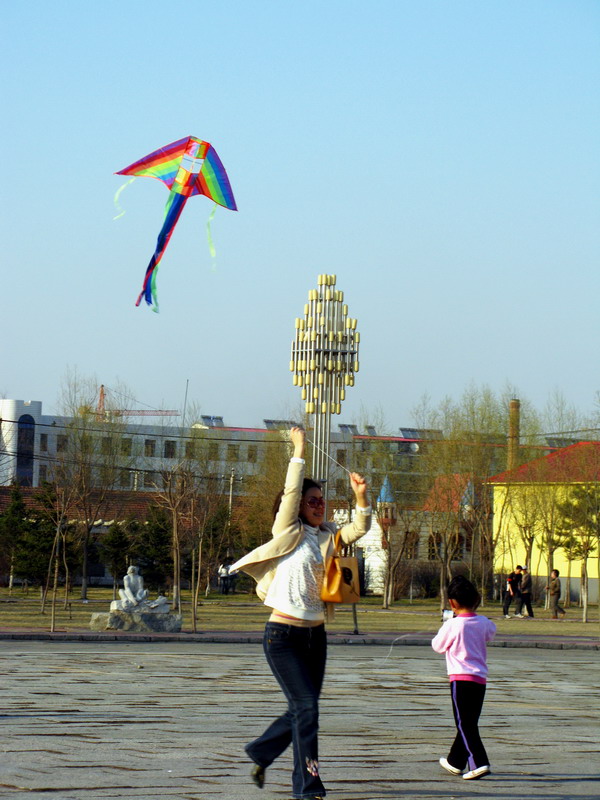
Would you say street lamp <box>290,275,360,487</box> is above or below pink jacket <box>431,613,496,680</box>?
above

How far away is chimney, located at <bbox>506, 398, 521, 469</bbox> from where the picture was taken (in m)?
54.9

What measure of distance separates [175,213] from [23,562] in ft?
107

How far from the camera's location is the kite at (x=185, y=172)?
51.2 ft

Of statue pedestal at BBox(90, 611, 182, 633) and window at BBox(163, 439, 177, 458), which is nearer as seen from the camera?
statue pedestal at BBox(90, 611, 182, 633)

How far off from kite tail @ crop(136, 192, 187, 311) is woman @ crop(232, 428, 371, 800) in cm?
732

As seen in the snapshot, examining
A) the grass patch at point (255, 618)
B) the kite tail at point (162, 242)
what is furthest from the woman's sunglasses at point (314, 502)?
the grass patch at point (255, 618)

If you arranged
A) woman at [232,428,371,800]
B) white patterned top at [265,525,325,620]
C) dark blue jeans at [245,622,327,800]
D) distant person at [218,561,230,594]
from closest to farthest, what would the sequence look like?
1. dark blue jeans at [245,622,327,800]
2. woman at [232,428,371,800]
3. white patterned top at [265,525,325,620]
4. distant person at [218,561,230,594]

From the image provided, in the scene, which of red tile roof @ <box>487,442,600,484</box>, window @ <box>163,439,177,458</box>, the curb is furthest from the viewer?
window @ <box>163,439,177,458</box>

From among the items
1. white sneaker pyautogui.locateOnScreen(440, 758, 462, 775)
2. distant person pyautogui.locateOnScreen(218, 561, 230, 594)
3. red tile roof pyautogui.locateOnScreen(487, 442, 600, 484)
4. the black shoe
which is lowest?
distant person pyautogui.locateOnScreen(218, 561, 230, 594)

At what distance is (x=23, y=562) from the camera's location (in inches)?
1796

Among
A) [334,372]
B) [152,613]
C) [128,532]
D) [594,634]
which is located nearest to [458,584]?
[152,613]

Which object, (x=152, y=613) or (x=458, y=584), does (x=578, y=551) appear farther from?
(x=458, y=584)

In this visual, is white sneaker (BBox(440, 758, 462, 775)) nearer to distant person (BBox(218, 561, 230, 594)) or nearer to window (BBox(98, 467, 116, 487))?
distant person (BBox(218, 561, 230, 594))

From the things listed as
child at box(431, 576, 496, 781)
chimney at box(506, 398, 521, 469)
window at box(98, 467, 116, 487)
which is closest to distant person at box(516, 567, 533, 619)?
chimney at box(506, 398, 521, 469)
